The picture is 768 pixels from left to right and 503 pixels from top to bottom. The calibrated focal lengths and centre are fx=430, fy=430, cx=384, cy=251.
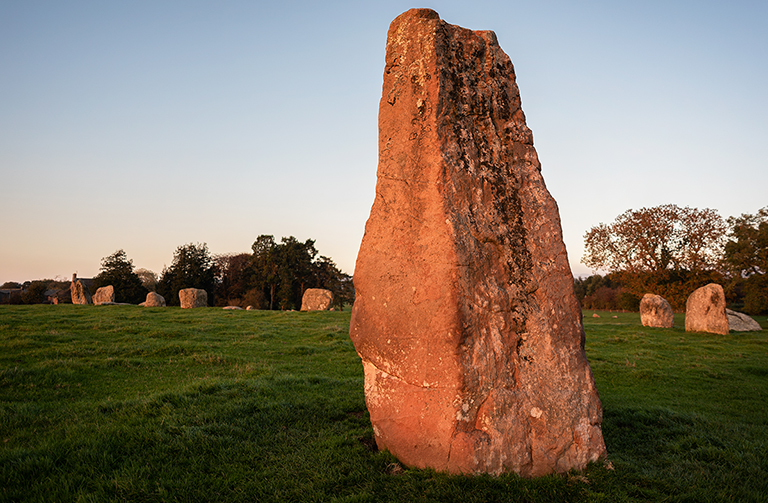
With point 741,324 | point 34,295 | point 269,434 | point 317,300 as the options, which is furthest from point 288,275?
point 269,434

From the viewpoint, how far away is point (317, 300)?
3178 centimetres

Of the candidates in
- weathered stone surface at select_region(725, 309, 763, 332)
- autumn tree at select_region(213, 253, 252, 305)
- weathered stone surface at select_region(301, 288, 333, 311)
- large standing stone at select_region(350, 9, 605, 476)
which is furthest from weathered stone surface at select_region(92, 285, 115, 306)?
weathered stone surface at select_region(725, 309, 763, 332)

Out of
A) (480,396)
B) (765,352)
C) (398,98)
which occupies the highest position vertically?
(398,98)

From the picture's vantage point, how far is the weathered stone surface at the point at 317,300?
3142 centimetres

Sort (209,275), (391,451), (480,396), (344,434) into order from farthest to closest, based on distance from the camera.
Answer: (209,275) → (344,434) → (391,451) → (480,396)

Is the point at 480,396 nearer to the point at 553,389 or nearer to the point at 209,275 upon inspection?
the point at 553,389

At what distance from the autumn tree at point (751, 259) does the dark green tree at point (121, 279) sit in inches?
1905

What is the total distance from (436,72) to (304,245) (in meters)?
39.5

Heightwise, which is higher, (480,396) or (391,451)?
(480,396)

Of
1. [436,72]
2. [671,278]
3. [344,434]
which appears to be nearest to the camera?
[436,72]

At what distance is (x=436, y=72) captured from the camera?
536 cm

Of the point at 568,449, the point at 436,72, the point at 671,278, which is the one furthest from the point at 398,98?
the point at 671,278

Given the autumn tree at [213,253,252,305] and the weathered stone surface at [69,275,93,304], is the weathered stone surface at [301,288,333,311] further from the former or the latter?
the weathered stone surface at [69,275,93,304]

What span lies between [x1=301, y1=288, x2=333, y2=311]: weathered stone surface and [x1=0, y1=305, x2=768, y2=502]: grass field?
19396mm
